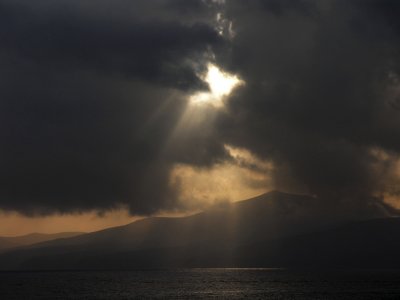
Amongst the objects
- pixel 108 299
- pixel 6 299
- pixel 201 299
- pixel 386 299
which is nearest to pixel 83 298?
pixel 108 299

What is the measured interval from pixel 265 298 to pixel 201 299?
1986 centimetres

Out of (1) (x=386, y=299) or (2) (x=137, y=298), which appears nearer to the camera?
(1) (x=386, y=299)

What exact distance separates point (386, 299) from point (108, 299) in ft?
273

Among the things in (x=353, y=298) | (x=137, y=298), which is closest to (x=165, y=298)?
(x=137, y=298)

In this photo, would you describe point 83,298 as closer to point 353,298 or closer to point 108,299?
point 108,299

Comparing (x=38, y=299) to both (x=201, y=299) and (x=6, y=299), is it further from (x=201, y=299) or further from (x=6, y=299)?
(x=201, y=299)

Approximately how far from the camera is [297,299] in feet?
543

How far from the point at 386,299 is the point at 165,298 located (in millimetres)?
68137

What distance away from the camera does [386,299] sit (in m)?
159

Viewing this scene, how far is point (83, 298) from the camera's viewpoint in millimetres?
178500

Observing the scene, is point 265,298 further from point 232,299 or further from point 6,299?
point 6,299

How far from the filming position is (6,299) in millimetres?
177750

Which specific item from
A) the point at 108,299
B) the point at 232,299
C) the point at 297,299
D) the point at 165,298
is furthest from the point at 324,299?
the point at 108,299

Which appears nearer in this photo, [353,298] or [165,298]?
[353,298]
